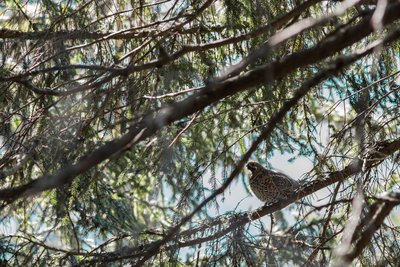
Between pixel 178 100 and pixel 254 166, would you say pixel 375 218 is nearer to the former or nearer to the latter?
pixel 178 100

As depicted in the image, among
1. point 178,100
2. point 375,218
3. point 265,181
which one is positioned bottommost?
point 375,218

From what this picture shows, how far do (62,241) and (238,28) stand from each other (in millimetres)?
3077

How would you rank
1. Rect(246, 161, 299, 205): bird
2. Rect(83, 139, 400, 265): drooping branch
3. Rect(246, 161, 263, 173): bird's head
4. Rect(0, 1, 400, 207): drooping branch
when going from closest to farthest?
Rect(0, 1, 400, 207): drooping branch
Rect(83, 139, 400, 265): drooping branch
Rect(246, 161, 299, 205): bird
Rect(246, 161, 263, 173): bird's head

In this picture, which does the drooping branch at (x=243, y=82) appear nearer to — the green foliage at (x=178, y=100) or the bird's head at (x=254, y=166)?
the green foliage at (x=178, y=100)

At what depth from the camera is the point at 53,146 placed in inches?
137

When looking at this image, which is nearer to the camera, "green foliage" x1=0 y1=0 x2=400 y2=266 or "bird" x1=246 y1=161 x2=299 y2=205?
"green foliage" x1=0 y1=0 x2=400 y2=266

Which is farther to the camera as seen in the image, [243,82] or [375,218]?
[375,218]

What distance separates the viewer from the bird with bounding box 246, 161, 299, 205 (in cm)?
552

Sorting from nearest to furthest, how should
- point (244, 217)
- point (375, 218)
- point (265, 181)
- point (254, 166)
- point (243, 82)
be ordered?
point (243, 82), point (375, 218), point (244, 217), point (265, 181), point (254, 166)

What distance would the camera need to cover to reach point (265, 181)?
18.9 ft

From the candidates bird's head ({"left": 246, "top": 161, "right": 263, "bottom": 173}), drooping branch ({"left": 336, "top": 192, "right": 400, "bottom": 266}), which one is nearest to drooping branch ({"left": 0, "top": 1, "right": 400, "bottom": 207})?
drooping branch ({"left": 336, "top": 192, "right": 400, "bottom": 266})

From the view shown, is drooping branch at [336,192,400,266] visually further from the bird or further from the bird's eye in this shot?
the bird's eye

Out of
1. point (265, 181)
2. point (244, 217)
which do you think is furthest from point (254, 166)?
point (244, 217)

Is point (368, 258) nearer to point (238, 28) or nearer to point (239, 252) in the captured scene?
point (239, 252)
